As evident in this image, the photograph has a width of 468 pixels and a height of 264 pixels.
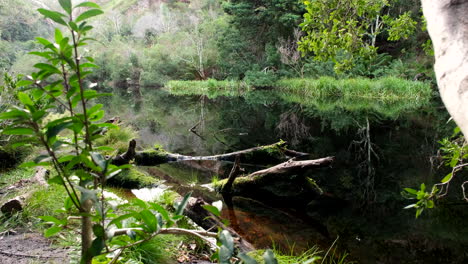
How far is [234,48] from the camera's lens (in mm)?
25359

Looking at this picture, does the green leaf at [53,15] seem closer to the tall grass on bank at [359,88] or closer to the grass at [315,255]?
the grass at [315,255]

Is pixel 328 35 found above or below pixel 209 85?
above

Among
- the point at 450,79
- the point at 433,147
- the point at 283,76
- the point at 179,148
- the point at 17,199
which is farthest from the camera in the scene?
the point at 283,76

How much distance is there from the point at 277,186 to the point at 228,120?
6895 mm

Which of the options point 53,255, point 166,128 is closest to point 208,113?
point 166,128

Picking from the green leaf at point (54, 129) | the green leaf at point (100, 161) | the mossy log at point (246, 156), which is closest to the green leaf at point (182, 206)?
the green leaf at point (100, 161)

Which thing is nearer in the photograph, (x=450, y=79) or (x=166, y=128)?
(x=450, y=79)

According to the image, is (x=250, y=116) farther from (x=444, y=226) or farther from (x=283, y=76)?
(x=283, y=76)

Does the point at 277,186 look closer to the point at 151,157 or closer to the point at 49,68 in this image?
the point at 151,157

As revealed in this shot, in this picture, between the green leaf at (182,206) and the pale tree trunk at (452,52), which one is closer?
the pale tree trunk at (452,52)

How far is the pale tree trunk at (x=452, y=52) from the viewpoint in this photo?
2.49ft

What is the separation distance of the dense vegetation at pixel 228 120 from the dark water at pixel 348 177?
50 mm

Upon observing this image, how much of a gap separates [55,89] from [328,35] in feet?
10.7

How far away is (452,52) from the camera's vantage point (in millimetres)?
844
